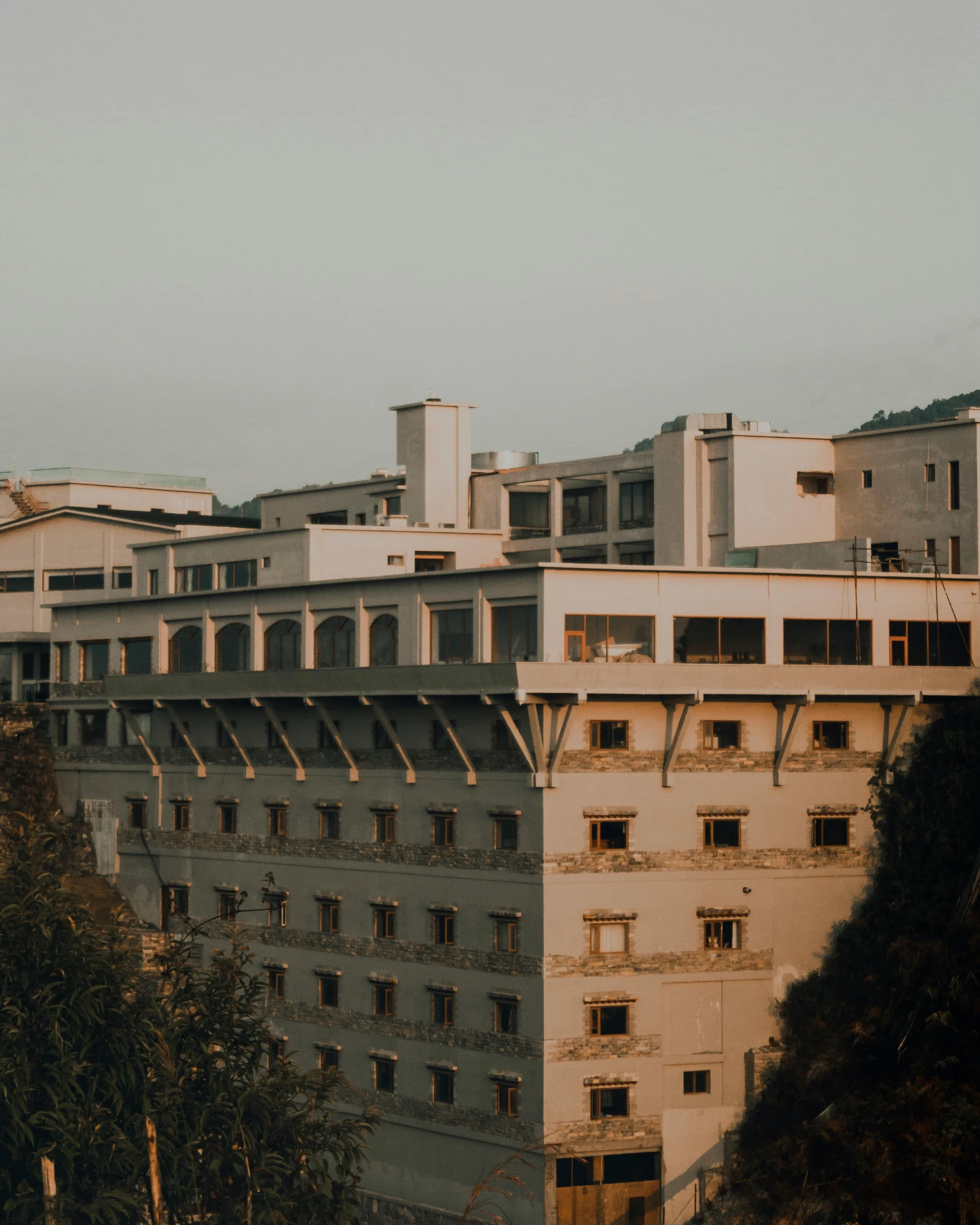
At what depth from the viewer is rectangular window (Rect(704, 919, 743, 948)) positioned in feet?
223

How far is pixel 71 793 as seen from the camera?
284ft

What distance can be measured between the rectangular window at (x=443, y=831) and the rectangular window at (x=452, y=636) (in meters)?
5.19

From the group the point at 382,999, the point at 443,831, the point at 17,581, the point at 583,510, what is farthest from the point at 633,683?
the point at 17,581

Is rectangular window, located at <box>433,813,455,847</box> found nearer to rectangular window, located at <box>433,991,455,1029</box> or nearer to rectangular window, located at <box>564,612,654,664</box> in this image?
rectangular window, located at <box>433,991,455,1029</box>

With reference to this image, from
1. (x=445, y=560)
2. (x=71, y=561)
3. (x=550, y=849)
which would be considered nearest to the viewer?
(x=550, y=849)

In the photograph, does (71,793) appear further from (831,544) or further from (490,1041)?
(831,544)

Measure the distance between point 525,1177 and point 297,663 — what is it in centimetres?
2007

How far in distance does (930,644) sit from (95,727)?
112ft

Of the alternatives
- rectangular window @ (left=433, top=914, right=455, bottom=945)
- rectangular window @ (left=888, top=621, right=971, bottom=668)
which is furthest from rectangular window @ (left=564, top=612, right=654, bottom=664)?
rectangular window @ (left=433, top=914, right=455, bottom=945)

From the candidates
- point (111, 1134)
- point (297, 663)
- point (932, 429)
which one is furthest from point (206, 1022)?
point (932, 429)

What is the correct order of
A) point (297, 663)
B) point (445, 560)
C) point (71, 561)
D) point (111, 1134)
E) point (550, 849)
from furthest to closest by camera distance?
point (71, 561) → point (445, 560) → point (297, 663) → point (550, 849) → point (111, 1134)

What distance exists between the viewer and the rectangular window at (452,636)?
6888 centimetres

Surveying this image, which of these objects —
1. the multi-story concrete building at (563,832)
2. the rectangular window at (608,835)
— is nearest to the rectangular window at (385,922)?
the multi-story concrete building at (563,832)

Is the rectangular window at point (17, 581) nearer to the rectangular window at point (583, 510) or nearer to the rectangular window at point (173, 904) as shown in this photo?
the rectangular window at point (173, 904)
